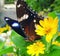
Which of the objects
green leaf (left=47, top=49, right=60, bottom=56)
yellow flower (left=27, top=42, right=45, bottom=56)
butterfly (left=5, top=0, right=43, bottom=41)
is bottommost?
green leaf (left=47, top=49, right=60, bottom=56)

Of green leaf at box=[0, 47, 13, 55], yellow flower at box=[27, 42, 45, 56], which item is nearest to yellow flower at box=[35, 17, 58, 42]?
yellow flower at box=[27, 42, 45, 56]

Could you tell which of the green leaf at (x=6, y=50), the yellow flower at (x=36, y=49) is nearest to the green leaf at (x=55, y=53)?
the yellow flower at (x=36, y=49)

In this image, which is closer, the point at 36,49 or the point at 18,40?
the point at 36,49

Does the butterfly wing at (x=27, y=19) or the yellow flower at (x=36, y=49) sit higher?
the butterfly wing at (x=27, y=19)

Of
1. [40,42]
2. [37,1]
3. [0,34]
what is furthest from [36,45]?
[37,1]

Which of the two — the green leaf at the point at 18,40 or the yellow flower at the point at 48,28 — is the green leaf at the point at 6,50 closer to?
the green leaf at the point at 18,40

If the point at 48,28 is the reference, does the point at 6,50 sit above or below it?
below

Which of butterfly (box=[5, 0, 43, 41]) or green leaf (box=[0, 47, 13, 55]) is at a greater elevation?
butterfly (box=[5, 0, 43, 41])

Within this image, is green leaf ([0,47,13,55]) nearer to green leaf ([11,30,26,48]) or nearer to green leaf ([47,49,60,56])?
green leaf ([11,30,26,48])

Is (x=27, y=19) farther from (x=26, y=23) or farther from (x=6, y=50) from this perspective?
(x=6, y=50)

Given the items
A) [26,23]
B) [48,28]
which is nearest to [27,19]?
[26,23]
